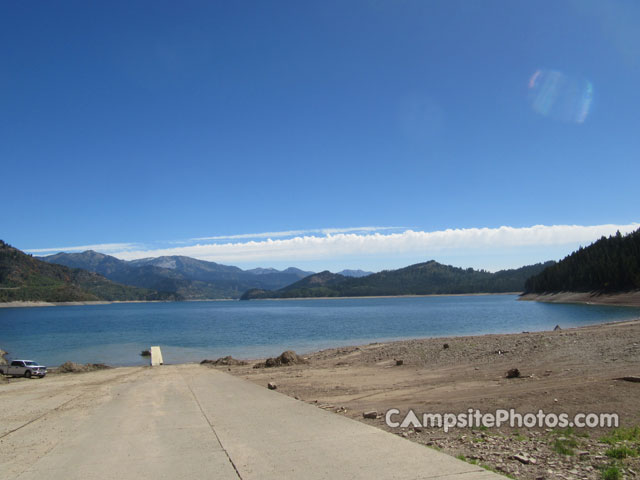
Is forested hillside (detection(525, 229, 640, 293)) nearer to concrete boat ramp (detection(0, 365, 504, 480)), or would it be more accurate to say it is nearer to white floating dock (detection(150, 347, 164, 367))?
white floating dock (detection(150, 347, 164, 367))

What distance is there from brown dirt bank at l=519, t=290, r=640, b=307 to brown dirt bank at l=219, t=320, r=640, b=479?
88.3m

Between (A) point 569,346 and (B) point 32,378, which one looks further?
(B) point 32,378

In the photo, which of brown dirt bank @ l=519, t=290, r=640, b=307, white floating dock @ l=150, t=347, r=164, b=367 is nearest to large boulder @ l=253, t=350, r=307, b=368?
white floating dock @ l=150, t=347, r=164, b=367

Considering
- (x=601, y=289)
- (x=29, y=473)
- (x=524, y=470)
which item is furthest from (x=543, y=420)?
(x=601, y=289)

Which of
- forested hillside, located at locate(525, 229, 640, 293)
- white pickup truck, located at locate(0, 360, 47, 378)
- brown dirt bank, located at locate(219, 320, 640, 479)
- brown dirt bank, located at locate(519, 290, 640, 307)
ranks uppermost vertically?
forested hillside, located at locate(525, 229, 640, 293)

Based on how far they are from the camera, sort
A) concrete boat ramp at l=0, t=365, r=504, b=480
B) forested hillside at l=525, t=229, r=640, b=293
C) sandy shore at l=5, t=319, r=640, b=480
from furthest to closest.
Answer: forested hillside at l=525, t=229, r=640, b=293
sandy shore at l=5, t=319, r=640, b=480
concrete boat ramp at l=0, t=365, r=504, b=480

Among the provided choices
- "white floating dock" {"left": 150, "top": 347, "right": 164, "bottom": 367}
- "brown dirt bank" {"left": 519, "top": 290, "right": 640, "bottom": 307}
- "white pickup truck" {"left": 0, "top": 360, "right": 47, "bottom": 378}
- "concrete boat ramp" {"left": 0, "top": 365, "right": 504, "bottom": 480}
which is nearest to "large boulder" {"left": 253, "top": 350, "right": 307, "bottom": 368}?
"white floating dock" {"left": 150, "top": 347, "right": 164, "bottom": 367}

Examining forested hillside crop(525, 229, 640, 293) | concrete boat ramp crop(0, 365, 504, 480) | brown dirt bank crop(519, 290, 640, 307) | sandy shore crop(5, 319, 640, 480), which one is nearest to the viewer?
concrete boat ramp crop(0, 365, 504, 480)

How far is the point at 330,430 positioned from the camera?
9773 mm

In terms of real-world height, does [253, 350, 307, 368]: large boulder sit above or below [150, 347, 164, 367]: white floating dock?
above

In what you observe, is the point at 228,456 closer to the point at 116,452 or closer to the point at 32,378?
the point at 116,452

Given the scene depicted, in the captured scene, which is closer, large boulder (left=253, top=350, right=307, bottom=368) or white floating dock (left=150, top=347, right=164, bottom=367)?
large boulder (left=253, top=350, right=307, bottom=368)

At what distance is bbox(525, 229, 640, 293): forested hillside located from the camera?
4204 inches

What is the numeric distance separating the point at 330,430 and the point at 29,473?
5.71 m
